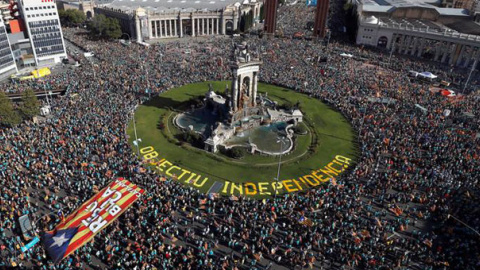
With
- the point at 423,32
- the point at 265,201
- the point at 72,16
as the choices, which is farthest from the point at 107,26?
the point at 423,32

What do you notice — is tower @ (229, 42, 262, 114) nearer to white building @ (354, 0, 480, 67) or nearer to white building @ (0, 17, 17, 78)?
white building @ (354, 0, 480, 67)

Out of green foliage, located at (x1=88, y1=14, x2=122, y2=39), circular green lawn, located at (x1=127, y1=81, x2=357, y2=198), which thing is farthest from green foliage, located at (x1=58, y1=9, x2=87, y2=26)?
circular green lawn, located at (x1=127, y1=81, x2=357, y2=198)

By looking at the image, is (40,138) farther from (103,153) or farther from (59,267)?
(59,267)

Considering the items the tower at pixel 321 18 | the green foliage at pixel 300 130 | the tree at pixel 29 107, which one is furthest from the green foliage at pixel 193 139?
the tower at pixel 321 18

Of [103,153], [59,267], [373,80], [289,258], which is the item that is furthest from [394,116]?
[59,267]

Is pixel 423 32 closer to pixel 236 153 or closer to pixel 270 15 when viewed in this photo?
pixel 270 15

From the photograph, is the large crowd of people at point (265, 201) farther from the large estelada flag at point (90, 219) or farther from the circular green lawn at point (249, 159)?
the circular green lawn at point (249, 159)
